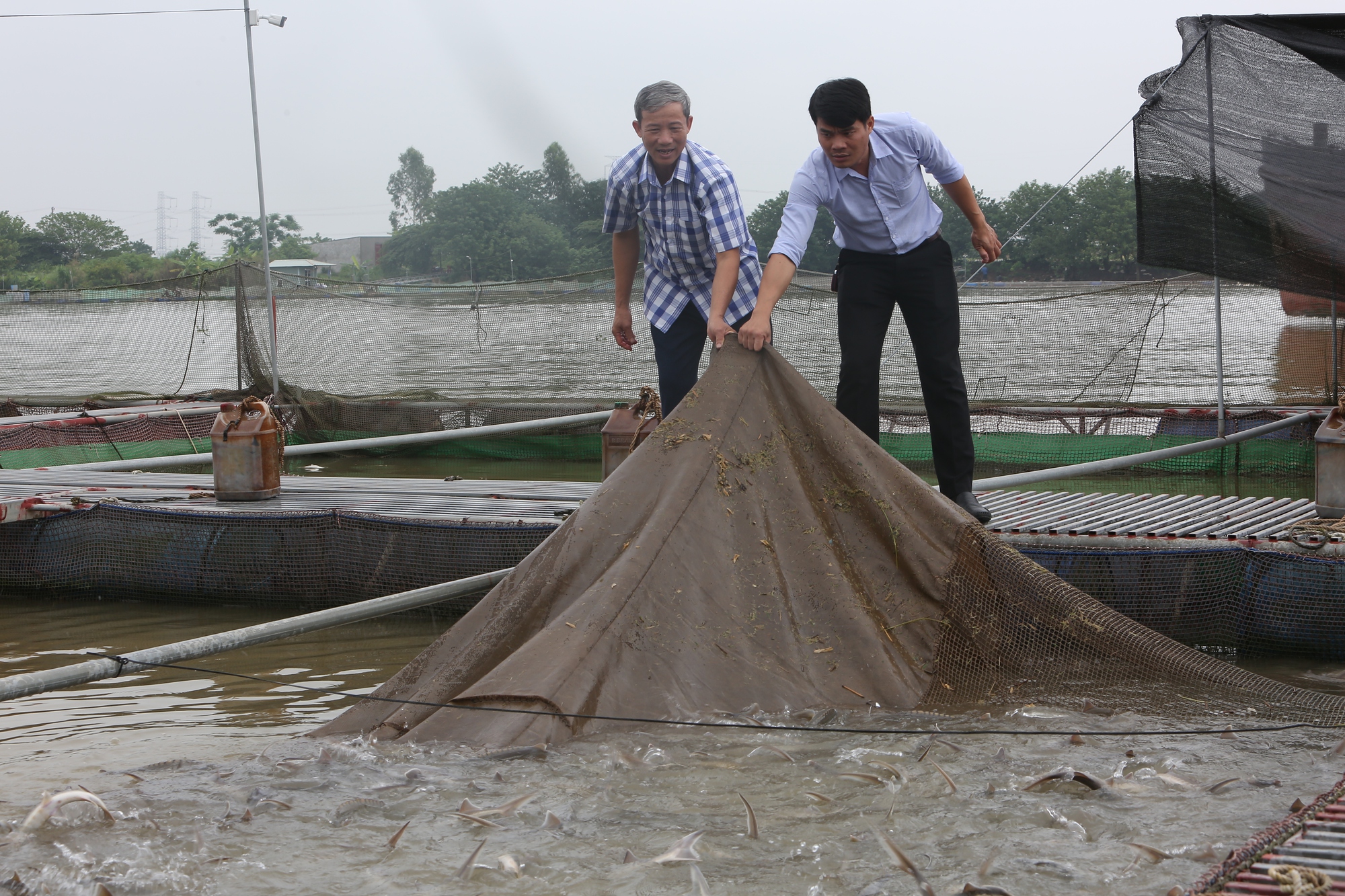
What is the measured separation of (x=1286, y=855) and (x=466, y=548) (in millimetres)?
3760

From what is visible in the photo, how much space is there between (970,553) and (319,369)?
925cm

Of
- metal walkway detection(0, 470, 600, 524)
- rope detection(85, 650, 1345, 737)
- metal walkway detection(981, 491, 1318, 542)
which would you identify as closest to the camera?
rope detection(85, 650, 1345, 737)

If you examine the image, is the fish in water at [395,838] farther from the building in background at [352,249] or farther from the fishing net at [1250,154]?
the building in background at [352,249]

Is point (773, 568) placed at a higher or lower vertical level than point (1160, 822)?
higher

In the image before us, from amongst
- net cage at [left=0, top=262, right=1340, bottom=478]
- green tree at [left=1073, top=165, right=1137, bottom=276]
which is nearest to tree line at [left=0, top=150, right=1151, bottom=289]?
green tree at [left=1073, top=165, right=1137, bottom=276]

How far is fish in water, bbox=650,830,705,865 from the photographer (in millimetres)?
2014

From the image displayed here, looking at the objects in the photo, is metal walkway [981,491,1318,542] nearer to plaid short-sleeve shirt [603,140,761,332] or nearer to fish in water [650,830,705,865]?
plaid short-sleeve shirt [603,140,761,332]

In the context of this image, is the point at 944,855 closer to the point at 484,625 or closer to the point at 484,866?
the point at 484,866

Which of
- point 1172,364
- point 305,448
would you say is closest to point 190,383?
point 305,448

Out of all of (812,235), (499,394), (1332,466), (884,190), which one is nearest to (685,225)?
(884,190)

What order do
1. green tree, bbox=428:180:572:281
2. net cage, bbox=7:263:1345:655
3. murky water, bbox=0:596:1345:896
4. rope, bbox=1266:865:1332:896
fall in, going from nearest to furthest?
1. rope, bbox=1266:865:1332:896
2. murky water, bbox=0:596:1345:896
3. net cage, bbox=7:263:1345:655
4. green tree, bbox=428:180:572:281

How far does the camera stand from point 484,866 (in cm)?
202

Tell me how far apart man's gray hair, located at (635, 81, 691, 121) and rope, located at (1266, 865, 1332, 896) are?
10.2 feet

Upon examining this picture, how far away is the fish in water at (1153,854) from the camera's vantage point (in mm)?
1981
